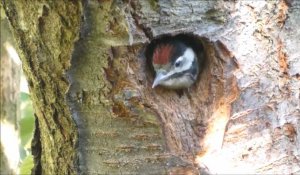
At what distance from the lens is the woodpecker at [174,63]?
2.64 metres

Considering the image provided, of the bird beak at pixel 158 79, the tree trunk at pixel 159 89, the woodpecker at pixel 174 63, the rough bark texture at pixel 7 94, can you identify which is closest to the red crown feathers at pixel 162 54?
the woodpecker at pixel 174 63

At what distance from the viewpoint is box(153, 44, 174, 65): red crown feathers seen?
2794mm

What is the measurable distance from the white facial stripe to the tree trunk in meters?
0.35

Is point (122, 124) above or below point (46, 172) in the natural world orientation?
above

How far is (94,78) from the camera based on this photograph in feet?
7.38

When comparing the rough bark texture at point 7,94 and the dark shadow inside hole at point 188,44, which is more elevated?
the dark shadow inside hole at point 188,44

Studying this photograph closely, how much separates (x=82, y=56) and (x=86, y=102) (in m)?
0.17

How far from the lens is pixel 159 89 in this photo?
247cm

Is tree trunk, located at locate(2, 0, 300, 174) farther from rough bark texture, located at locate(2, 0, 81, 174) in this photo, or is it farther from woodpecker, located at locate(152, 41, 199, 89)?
woodpecker, located at locate(152, 41, 199, 89)

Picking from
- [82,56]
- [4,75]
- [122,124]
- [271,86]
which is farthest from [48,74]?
[4,75]

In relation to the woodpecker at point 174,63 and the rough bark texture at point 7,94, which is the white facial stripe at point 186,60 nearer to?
the woodpecker at point 174,63

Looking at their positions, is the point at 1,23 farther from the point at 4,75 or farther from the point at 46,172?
the point at 46,172

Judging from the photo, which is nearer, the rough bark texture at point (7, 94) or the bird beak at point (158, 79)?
the bird beak at point (158, 79)

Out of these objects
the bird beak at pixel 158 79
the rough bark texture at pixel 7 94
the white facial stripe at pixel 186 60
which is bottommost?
the rough bark texture at pixel 7 94
